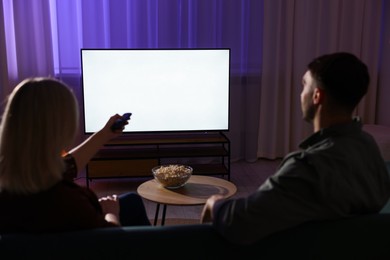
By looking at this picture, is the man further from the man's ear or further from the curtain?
the curtain

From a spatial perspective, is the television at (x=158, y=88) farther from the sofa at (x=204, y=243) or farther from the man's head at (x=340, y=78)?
the sofa at (x=204, y=243)

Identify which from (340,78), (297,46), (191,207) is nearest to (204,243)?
(340,78)

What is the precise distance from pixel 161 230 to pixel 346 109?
2.19 feet

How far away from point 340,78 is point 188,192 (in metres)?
1.47

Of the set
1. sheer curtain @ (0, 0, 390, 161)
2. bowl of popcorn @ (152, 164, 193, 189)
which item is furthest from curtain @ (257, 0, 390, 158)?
bowl of popcorn @ (152, 164, 193, 189)

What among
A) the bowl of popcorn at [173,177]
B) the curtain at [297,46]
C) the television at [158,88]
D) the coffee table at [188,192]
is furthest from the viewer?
the curtain at [297,46]

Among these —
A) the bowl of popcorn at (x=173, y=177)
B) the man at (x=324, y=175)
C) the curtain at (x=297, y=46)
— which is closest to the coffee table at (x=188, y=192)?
the bowl of popcorn at (x=173, y=177)

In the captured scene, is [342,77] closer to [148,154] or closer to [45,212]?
[45,212]

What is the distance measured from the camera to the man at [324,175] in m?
1.37

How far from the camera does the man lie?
4.49 feet

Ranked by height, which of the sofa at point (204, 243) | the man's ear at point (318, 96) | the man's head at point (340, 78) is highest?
the man's head at point (340, 78)

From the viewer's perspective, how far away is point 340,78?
1488 mm

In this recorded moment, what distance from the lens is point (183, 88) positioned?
4.20 metres

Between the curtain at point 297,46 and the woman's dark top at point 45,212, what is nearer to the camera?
the woman's dark top at point 45,212
